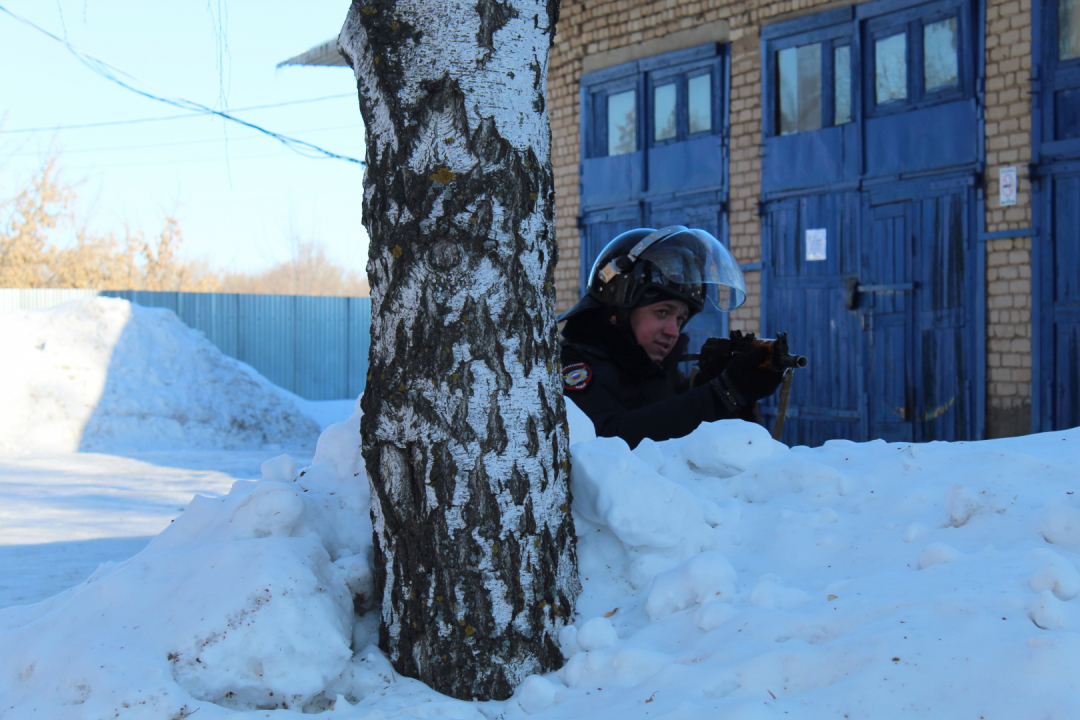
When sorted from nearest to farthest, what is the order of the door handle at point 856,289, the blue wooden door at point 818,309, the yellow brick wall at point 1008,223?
the yellow brick wall at point 1008,223
the door handle at point 856,289
the blue wooden door at point 818,309

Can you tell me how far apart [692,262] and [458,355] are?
1.98 metres

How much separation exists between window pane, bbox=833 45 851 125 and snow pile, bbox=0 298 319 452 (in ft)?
24.9

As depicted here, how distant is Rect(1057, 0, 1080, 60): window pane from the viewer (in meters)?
6.88

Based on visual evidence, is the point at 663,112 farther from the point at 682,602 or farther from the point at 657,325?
the point at 682,602

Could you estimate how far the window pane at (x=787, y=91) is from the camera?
8.71 metres

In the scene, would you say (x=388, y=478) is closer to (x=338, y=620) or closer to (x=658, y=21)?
(x=338, y=620)

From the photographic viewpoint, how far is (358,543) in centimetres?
211

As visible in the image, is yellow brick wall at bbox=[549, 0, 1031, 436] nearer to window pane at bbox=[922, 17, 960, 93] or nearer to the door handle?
window pane at bbox=[922, 17, 960, 93]

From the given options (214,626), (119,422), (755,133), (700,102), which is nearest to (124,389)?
(119,422)

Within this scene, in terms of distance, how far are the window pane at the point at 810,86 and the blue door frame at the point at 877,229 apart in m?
0.02

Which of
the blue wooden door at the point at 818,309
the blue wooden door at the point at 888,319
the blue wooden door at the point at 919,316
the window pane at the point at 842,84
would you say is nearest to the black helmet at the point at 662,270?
the blue wooden door at the point at 919,316

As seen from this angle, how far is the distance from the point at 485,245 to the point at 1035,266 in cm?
664

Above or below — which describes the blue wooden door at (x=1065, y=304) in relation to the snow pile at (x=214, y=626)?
above

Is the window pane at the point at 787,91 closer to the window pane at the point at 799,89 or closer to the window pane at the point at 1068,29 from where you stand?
the window pane at the point at 799,89
